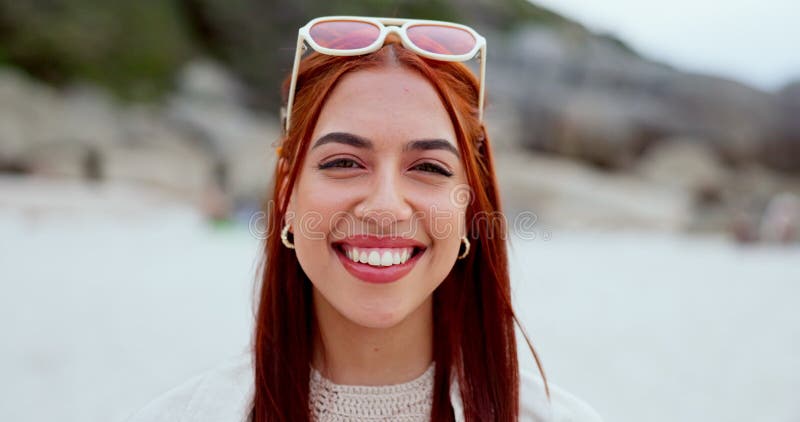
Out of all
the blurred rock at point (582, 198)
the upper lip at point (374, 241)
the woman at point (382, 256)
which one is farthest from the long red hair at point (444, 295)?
the blurred rock at point (582, 198)

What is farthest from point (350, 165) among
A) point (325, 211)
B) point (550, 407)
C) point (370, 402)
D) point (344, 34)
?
point (550, 407)

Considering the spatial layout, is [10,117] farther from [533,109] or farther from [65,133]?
[533,109]

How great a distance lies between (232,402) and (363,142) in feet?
2.70

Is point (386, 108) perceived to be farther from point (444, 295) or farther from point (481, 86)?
point (444, 295)

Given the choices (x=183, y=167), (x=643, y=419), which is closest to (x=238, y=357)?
(x=643, y=419)

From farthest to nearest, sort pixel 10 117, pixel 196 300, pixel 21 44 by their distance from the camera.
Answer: pixel 21 44
pixel 10 117
pixel 196 300

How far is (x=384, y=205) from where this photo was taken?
1792 millimetres

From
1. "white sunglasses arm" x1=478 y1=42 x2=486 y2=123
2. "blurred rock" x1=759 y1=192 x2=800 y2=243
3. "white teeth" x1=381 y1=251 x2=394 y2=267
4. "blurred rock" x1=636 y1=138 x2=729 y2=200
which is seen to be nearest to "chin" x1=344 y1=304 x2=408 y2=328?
"white teeth" x1=381 y1=251 x2=394 y2=267

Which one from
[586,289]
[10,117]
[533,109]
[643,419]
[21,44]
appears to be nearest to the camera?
[643,419]

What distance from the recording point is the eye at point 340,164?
74.1 inches

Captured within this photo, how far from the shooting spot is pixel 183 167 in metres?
15.1

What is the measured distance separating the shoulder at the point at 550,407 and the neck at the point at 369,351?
315 mm

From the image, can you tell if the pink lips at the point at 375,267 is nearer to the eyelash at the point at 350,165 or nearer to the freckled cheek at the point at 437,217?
the freckled cheek at the point at 437,217

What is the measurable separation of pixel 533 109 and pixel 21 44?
550 inches
